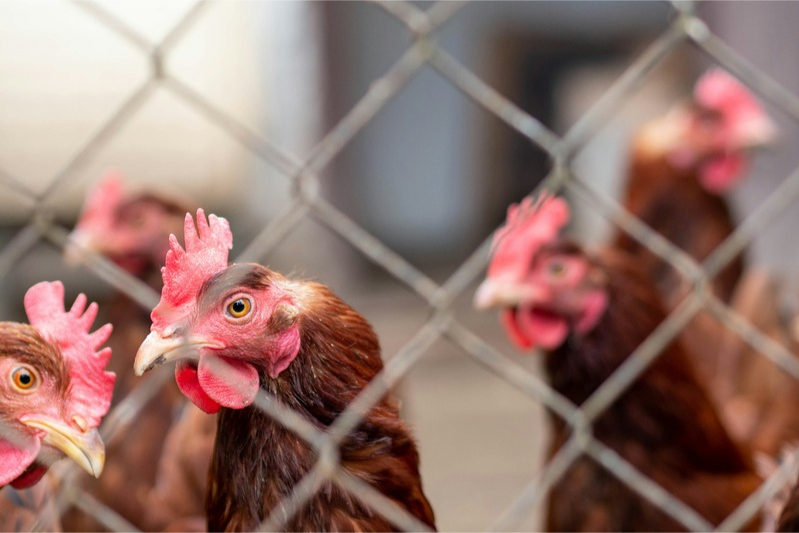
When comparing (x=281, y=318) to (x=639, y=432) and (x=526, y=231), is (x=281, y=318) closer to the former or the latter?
(x=526, y=231)

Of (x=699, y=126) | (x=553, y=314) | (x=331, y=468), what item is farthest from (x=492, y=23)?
(x=331, y=468)

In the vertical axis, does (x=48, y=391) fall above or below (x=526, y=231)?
below

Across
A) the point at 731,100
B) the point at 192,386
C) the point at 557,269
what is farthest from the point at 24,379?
the point at 731,100

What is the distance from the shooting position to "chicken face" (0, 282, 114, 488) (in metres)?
0.97

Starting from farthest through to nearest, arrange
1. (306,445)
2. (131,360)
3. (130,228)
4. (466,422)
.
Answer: (466,422) < (130,228) < (131,360) < (306,445)

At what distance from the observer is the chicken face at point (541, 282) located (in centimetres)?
154

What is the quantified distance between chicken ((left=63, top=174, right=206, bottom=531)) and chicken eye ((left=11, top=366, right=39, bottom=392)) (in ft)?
1.68

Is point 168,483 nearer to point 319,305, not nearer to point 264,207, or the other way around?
point 319,305

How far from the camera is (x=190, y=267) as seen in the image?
911 millimetres

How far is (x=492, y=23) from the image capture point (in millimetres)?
4977

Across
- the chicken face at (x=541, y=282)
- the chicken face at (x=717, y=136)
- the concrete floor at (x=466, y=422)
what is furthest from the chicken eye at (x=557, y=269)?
the chicken face at (x=717, y=136)

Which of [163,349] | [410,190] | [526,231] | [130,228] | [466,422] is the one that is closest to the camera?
[163,349]

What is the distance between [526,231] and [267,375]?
693 mm

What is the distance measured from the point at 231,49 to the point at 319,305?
3.63 m
